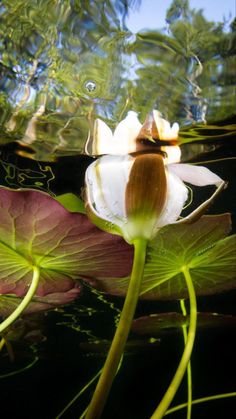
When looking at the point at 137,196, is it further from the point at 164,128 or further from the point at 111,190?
the point at 164,128

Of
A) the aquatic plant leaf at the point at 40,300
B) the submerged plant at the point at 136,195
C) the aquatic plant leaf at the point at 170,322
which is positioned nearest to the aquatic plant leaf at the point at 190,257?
the submerged plant at the point at 136,195

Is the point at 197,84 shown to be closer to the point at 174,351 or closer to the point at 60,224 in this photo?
the point at 60,224

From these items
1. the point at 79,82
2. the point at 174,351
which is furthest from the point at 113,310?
the point at 79,82

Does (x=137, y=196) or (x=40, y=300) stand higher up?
(x=137, y=196)

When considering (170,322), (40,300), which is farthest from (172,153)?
(170,322)

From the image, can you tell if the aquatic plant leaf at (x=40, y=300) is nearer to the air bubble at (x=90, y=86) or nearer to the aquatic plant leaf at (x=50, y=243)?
the aquatic plant leaf at (x=50, y=243)
